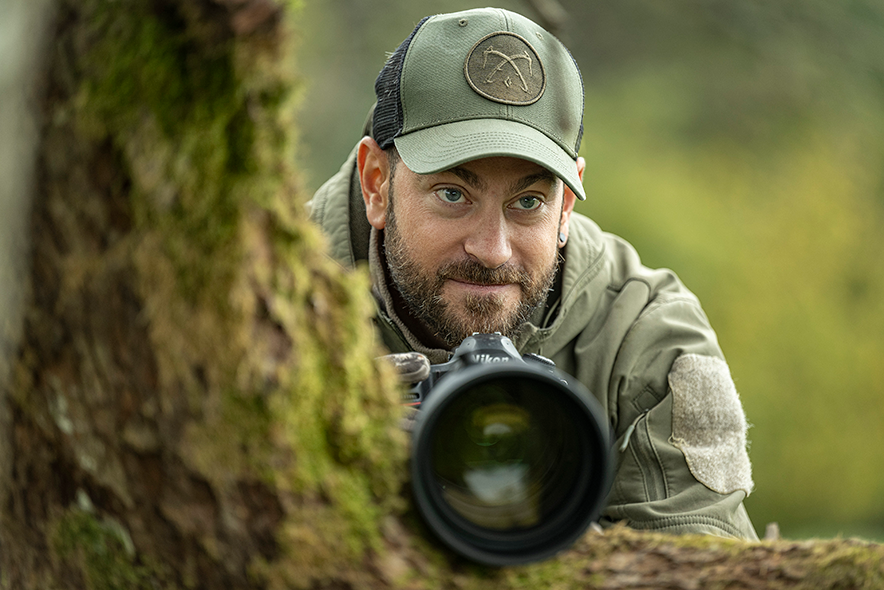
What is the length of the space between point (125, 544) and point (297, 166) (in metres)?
0.42

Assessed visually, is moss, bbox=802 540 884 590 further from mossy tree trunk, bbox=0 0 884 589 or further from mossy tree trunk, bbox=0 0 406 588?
mossy tree trunk, bbox=0 0 406 588

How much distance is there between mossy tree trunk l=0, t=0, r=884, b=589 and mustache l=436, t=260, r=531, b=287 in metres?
0.96

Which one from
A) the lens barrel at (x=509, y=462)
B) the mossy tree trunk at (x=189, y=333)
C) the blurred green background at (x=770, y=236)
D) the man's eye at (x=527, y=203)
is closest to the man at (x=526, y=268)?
the man's eye at (x=527, y=203)

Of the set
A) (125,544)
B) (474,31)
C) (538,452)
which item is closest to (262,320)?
(125,544)

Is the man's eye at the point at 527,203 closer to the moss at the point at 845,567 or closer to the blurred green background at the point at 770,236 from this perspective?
the moss at the point at 845,567

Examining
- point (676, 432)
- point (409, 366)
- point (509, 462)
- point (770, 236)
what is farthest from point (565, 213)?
point (770, 236)

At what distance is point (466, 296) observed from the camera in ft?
5.84

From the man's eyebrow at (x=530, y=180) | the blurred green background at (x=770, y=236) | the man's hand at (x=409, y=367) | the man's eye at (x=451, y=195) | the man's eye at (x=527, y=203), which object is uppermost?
the man's eyebrow at (x=530, y=180)

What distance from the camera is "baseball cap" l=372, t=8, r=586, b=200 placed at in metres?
1.71

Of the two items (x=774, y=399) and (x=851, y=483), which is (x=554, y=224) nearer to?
(x=774, y=399)

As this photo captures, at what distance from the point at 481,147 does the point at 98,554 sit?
3.72 ft

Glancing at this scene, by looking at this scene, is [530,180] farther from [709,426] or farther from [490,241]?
[709,426]

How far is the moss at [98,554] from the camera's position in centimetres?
79

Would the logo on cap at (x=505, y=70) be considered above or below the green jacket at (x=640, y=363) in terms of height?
above
